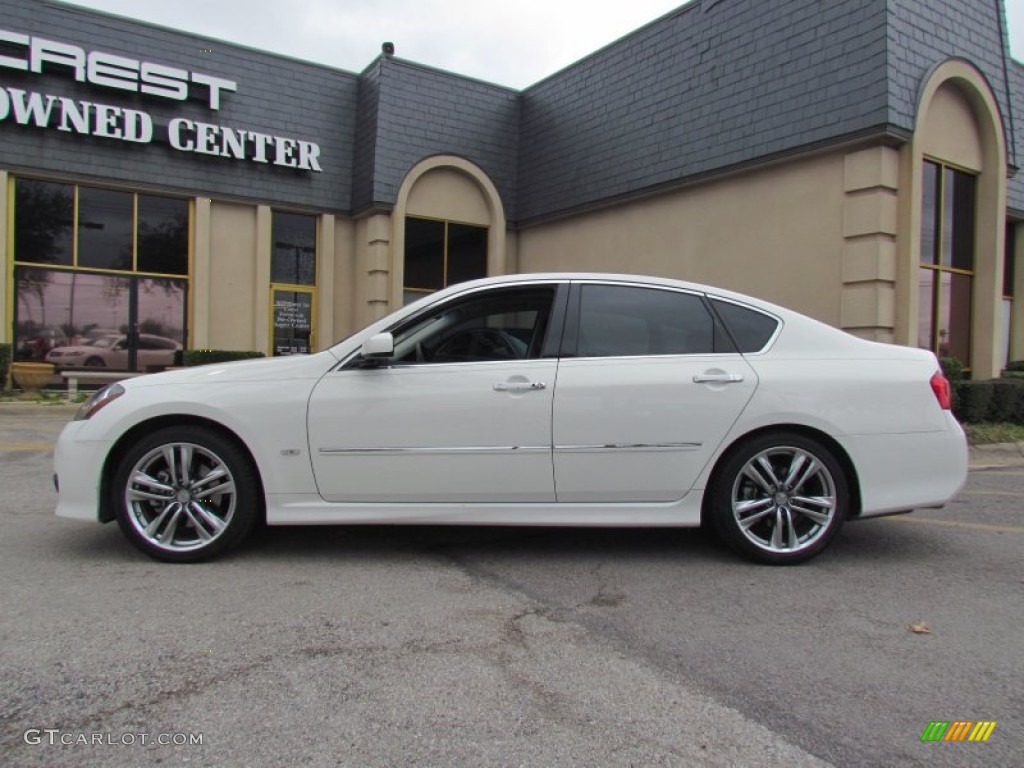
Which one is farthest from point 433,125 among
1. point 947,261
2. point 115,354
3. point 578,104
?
point 947,261

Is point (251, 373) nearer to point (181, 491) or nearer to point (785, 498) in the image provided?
point (181, 491)

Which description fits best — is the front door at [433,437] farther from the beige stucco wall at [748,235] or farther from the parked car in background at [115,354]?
the parked car in background at [115,354]

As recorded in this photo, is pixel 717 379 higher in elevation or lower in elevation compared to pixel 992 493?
higher

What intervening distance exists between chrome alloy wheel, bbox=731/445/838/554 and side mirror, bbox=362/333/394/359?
211 cm

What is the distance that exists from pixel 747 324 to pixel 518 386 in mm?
1458

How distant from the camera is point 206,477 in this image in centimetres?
416

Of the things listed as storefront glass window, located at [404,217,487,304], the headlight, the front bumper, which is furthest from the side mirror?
storefront glass window, located at [404,217,487,304]

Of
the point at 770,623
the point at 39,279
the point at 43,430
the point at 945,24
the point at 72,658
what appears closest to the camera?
the point at 72,658

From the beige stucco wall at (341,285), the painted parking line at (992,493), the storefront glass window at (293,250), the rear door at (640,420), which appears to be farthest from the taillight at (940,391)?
the storefront glass window at (293,250)

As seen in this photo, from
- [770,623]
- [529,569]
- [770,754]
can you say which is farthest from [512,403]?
[770,754]

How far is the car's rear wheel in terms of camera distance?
13.9 feet

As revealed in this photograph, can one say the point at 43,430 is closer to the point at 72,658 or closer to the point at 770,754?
A: the point at 72,658

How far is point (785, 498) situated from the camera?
13.9 ft

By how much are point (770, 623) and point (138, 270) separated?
13.8 m
